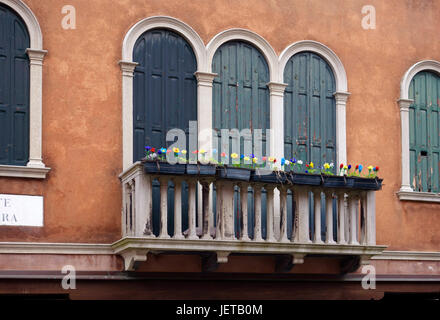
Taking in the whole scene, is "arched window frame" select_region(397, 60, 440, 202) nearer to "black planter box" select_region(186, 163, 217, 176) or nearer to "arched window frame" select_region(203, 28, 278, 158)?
"arched window frame" select_region(203, 28, 278, 158)

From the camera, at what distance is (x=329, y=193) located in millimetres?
14492

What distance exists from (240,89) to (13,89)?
3.87 meters

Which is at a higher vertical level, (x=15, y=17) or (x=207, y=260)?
(x=15, y=17)

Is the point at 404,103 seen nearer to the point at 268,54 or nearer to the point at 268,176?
the point at 268,54

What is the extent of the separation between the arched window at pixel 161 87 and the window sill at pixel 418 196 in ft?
14.0

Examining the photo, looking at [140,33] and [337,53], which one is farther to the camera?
[337,53]

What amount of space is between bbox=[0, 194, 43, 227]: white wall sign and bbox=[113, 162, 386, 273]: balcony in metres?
1.27

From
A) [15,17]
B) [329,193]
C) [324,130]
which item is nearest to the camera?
[15,17]

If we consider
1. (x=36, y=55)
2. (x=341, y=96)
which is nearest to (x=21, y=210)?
(x=36, y=55)

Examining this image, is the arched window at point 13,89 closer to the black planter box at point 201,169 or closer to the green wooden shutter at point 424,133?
the black planter box at point 201,169

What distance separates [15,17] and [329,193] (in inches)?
224

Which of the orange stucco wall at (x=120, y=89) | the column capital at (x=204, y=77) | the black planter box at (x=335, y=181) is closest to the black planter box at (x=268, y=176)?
the black planter box at (x=335, y=181)

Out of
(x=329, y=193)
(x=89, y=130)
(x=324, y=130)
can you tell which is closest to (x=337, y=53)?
(x=324, y=130)

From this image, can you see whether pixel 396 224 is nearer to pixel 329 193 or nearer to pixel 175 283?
pixel 329 193
